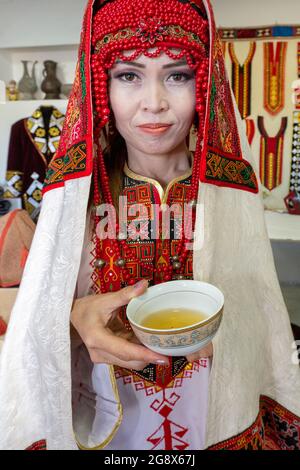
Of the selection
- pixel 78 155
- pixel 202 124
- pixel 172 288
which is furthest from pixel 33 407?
pixel 202 124

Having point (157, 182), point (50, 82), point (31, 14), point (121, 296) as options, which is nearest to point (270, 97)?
point (50, 82)

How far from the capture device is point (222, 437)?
709 mm

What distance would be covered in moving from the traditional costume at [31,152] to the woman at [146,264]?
186cm

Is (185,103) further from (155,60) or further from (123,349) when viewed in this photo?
(123,349)

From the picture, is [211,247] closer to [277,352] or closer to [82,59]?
[277,352]

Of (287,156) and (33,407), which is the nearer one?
(33,407)

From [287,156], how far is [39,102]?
61.8 inches

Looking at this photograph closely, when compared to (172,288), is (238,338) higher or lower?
lower

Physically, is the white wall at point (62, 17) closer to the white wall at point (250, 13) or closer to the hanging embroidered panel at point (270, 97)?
the white wall at point (250, 13)

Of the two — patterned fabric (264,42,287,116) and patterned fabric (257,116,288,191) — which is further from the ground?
patterned fabric (264,42,287,116)

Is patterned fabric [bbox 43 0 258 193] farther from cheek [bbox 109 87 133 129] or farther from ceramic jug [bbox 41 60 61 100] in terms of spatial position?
ceramic jug [bbox 41 60 61 100]

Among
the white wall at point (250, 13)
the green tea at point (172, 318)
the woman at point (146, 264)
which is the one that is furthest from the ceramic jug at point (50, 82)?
the green tea at point (172, 318)

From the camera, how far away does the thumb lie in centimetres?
57

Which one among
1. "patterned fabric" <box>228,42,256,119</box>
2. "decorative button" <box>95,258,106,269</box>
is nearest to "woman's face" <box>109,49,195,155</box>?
"decorative button" <box>95,258,106,269</box>
